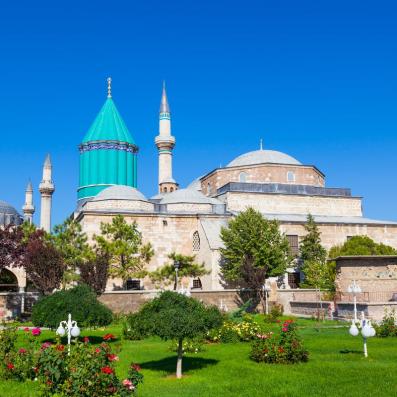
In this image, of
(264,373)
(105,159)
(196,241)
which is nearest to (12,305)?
(196,241)

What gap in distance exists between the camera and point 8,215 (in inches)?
1817

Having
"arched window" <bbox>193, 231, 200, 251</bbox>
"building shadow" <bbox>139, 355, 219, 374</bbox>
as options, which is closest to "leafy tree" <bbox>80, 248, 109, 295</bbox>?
"arched window" <bbox>193, 231, 200, 251</bbox>

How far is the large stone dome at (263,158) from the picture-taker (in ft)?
108

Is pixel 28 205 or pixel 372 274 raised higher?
pixel 28 205

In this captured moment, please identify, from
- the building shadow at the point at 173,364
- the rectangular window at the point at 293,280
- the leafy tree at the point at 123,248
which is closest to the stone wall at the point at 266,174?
the rectangular window at the point at 293,280

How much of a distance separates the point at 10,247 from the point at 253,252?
10311mm

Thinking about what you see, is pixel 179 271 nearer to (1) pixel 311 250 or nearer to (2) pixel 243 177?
(1) pixel 311 250

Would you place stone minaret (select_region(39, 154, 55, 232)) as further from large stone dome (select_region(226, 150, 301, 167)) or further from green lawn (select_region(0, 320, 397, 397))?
green lawn (select_region(0, 320, 397, 397))

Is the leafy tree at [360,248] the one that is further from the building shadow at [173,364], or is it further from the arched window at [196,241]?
the building shadow at [173,364]

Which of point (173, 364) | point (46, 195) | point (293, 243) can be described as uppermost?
point (46, 195)

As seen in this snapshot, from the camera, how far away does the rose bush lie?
9.54 m

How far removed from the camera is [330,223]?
29094mm

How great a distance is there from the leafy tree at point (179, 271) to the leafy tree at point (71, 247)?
329cm

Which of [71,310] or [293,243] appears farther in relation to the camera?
[293,243]
